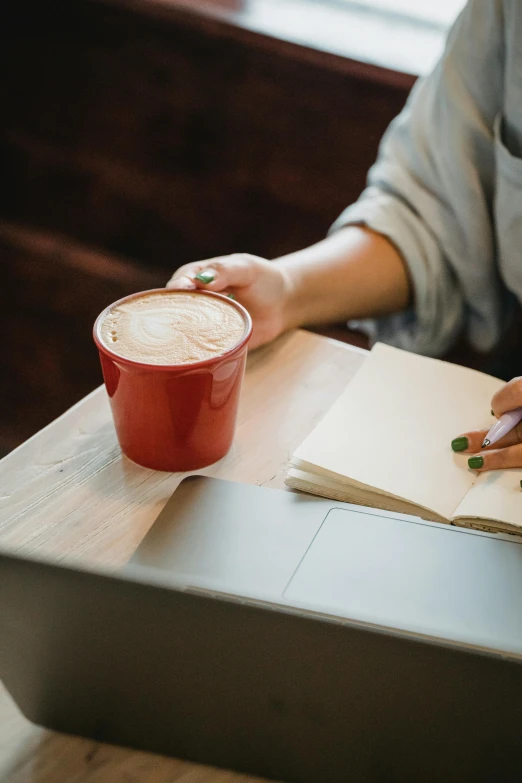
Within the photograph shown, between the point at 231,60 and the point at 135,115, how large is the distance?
24cm

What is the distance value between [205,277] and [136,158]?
36.1 inches

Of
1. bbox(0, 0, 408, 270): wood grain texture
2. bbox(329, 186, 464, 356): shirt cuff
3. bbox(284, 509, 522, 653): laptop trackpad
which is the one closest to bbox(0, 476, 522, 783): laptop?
bbox(284, 509, 522, 653): laptop trackpad

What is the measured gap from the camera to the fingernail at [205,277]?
73 centimetres

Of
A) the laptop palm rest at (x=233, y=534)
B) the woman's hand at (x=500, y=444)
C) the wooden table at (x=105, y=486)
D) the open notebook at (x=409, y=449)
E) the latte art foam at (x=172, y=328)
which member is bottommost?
the wooden table at (x=105, y=486)

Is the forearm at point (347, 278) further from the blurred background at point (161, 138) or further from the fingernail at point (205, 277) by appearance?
the blurred background at point (161, 138)

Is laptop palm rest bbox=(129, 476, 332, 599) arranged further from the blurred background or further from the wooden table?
the blurred background

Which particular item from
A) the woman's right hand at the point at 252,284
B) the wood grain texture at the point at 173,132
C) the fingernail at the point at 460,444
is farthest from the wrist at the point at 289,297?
the wood grain texture at the point at 173,132

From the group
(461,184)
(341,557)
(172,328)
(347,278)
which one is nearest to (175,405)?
(172,328)

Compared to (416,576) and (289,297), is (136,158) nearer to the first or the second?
(289,297)

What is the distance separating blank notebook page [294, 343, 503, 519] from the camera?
62cm

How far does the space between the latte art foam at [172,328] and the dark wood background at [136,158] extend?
84 centimetres

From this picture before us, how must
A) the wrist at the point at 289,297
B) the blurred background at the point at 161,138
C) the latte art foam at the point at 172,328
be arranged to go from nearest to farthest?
the latte art foam at the point at 172,328, the wrist at the point at 289,297, the blurred background at the point at 161,138

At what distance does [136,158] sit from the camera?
154 centimetres

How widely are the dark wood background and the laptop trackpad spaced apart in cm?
96
